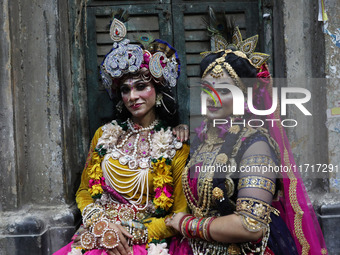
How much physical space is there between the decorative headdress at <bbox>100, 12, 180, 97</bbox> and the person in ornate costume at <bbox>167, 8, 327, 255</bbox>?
40cm

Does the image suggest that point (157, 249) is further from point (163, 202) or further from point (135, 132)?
point (135, 132)

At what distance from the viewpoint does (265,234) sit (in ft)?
7.69

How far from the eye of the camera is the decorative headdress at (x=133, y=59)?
286 cm

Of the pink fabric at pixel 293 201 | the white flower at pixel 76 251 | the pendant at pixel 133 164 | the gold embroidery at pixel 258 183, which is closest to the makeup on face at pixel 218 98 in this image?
the pink fabric at pixel 293 201

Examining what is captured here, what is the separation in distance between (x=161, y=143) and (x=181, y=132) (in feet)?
0.62

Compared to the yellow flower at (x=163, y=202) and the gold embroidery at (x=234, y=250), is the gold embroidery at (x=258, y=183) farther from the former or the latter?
the yellow flower at (x=163, y=202)

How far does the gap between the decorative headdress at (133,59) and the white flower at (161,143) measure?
37 cm

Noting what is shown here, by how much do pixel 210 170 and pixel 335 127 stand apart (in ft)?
4.10

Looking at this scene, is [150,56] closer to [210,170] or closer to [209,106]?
[209,106]

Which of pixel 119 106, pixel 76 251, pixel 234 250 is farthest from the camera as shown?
pixel 119 106

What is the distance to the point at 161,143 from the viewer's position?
2953mm

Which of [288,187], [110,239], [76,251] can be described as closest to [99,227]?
[110,239]

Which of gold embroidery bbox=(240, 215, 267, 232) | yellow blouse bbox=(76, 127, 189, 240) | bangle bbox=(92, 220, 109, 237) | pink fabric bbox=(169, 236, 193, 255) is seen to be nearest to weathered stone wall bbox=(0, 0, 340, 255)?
yellow blouse bbox=(76, 127, 189, 240)

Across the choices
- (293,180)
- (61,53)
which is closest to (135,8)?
(61,53)
